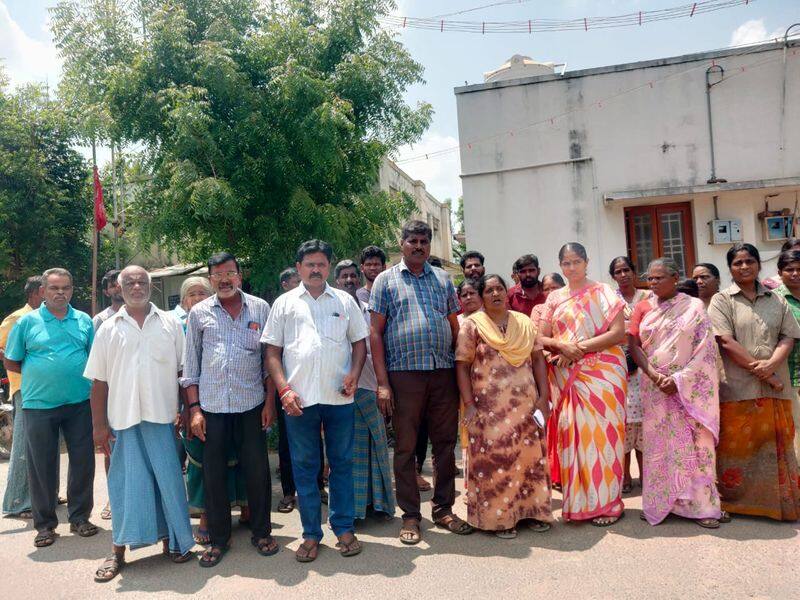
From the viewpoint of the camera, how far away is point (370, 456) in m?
4.43

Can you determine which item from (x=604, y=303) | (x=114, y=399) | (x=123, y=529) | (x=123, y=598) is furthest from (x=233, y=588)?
(x=604, y=303)

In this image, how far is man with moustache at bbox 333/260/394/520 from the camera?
14.3ft

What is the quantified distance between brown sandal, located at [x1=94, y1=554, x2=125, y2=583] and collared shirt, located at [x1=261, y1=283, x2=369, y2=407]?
1.53 meters

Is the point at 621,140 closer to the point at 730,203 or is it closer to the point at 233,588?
the point at 730,203

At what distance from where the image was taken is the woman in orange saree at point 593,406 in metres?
4.05

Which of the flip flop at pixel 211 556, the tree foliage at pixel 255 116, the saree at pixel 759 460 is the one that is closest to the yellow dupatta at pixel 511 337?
the saree at pixel 759 460

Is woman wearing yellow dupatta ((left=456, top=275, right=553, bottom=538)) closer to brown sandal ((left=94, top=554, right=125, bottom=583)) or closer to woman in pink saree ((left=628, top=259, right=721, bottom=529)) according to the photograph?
woman in pink saree ((left=628, top=259, right=721, bottom=529))

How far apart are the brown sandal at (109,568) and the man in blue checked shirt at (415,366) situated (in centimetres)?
179

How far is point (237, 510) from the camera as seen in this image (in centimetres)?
498

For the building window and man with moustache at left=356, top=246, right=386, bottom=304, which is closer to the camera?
man with moustache at left=356, top=246, right=386, bottom=304

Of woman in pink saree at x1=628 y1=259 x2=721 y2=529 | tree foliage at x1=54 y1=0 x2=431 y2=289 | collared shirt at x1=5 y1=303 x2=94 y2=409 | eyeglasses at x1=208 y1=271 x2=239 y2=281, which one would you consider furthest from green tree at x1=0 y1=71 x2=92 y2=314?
woman in pink saree at x1=628 y1=259 x2=721 y2=529

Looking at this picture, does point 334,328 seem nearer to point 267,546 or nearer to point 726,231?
point 267,546

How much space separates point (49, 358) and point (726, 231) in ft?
29.1

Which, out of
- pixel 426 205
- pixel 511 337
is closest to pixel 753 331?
pixel 511 337
